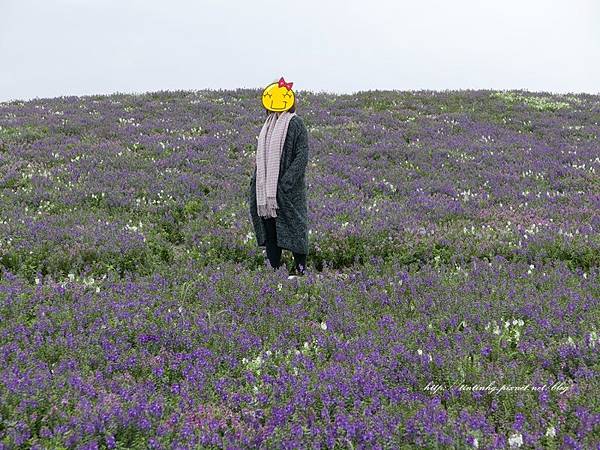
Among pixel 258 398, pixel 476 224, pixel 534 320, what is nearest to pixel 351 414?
pixel 258 398

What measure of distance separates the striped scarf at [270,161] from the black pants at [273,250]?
267 millimetres

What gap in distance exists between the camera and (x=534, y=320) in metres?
5.21

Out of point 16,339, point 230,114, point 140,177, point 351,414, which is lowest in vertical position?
point 351,414

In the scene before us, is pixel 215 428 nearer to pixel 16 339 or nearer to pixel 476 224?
pixel 16 339

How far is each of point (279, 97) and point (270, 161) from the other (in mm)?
843

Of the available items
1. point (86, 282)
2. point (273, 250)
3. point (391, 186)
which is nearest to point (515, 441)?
point (273, 250)

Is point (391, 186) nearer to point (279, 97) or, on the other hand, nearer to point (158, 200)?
point (158, 200)

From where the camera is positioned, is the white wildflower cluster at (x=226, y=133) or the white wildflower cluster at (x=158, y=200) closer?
the white wildflower cluster at (x=158, y=200)

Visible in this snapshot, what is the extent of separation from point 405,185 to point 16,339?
29.3 feet

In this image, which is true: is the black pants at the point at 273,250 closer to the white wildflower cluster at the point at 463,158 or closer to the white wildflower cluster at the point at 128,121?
the white wildflower cluster at the point at 463,158

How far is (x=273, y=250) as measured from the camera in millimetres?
Result: 7473

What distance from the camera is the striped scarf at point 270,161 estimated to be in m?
7.02

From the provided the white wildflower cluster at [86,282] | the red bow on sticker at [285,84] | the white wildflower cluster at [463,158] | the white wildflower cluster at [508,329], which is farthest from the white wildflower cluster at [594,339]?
the white wildflower cluster at [463,158]

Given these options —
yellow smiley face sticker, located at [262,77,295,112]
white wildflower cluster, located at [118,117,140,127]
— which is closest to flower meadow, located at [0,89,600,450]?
yellow smiley face sticker, located at [262,77,295,112]
